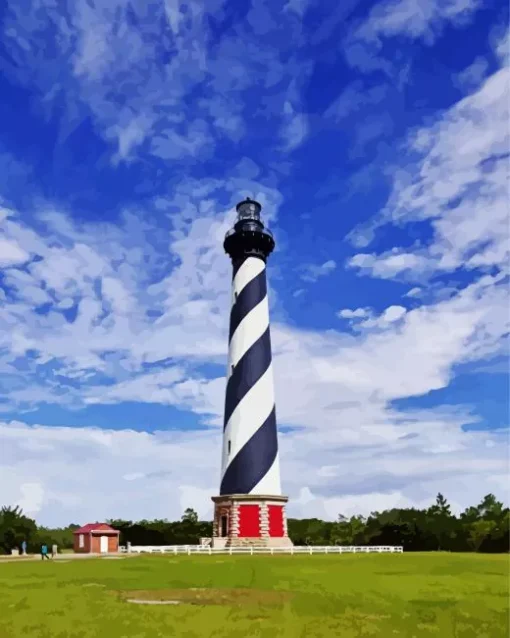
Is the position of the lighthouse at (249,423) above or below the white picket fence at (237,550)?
above

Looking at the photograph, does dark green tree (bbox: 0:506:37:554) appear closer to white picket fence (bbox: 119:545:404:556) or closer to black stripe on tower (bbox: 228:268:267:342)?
white picket fence (bbox: 119:545:404:556)

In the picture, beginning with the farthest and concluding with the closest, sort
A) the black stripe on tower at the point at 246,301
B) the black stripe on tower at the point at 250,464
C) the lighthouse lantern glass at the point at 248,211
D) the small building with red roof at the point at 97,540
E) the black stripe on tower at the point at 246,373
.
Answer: the lighthouse lantern glass at the point at 248,211, the black stripe on tower at the point at 246,301, the black stripe on tower at the point at 246,373, the small building with red roof at the point at 97,540, the black stripe on tower at the point at 250,464

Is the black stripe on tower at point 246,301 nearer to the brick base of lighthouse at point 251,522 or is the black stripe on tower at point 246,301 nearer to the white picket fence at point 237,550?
the brick base of lighthouse at point 251,522

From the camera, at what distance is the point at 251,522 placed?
43750mm

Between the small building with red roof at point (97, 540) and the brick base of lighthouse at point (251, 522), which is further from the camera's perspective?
the small building with red roof at point (97, 540)

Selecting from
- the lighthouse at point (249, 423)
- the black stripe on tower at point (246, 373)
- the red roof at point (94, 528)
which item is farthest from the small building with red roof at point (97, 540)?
the black stripe on tower at point (246, 373)

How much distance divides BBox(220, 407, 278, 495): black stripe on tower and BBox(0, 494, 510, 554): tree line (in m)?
14.1

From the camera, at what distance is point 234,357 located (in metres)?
48.1

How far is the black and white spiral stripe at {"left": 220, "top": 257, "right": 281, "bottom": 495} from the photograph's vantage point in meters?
45.1

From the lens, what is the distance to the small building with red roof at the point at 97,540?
46.0 meters

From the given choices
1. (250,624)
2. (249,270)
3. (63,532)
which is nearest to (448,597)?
(250,624)

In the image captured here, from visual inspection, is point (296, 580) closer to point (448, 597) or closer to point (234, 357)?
point (448, 597)

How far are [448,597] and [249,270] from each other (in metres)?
35.5

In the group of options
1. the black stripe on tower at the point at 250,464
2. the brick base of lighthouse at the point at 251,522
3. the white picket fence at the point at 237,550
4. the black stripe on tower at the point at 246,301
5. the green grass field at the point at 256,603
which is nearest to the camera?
the green grass field at the point at 256,603
